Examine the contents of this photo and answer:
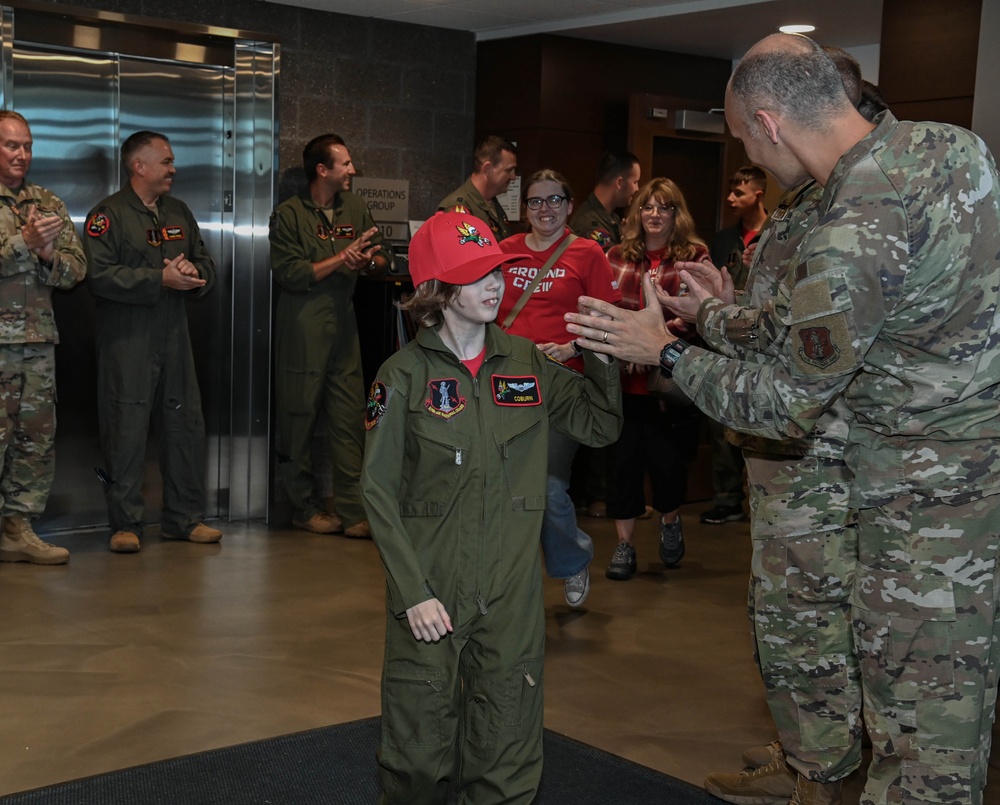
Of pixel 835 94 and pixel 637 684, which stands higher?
pixel 835 94

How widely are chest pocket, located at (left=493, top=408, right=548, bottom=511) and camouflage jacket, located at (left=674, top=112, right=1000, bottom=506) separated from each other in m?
0.58

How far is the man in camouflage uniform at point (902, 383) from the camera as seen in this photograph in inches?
81.4

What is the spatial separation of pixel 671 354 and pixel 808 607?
0.77 m

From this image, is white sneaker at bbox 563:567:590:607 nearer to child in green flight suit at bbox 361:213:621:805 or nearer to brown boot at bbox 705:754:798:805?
brown boot at bbox 705:754:798:805

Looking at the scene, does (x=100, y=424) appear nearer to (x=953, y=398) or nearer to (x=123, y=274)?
(x=123, y=274)

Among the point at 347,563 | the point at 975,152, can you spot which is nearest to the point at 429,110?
the point at 347,563

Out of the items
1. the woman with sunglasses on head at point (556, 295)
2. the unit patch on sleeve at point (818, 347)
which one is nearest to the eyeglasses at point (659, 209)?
the woman with sunglasses on head at point (556, 295)

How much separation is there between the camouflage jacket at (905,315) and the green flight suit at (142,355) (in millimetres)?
4077

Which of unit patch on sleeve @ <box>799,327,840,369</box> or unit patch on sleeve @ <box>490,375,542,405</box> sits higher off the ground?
unit patch on sleeve @ <box>799,327,840,369</box>

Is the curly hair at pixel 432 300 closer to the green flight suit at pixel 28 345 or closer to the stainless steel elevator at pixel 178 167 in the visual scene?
the green flight suit at pixel 28 345

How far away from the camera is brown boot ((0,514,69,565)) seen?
5.39m

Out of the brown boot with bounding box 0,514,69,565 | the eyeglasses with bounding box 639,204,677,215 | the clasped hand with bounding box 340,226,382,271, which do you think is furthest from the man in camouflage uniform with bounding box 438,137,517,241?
the brown boot with bounding box 0,514,69,565

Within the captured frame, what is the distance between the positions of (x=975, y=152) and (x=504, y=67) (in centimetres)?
525

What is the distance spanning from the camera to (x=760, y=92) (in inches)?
88.7
